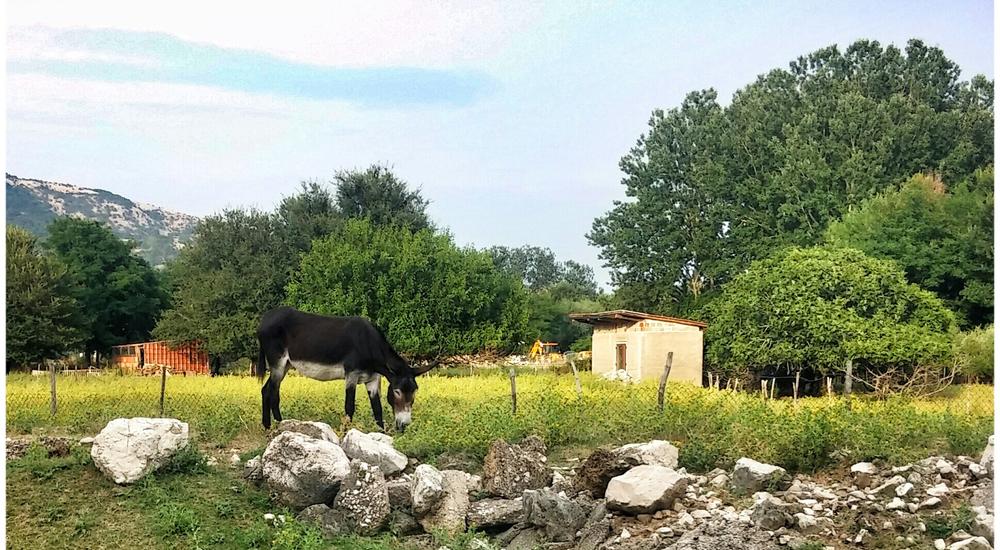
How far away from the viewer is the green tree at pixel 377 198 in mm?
14359

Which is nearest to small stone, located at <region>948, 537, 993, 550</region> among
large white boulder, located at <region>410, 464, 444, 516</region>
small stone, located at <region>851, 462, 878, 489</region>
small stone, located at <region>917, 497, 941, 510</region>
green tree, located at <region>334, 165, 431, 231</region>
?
small stone, located at <region>917, 497, 941, 510</region>

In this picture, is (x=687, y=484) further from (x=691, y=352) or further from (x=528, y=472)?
(x=691, y=352)

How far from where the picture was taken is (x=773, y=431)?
7.24m

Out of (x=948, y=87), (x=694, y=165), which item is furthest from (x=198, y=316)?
(x=948, y=87)

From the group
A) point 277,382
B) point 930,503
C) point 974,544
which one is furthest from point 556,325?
point 974,544

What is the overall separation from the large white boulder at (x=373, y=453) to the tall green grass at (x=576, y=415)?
0.64 meters

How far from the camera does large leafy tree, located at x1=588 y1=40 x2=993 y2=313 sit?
1445 centimetres

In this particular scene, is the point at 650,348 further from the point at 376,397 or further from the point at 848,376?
the point at 376,397

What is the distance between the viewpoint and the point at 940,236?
1258 centimetres

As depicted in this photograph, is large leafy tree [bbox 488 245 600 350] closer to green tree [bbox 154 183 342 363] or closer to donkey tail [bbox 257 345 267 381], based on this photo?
green tree [bbox 154 183 342 363]

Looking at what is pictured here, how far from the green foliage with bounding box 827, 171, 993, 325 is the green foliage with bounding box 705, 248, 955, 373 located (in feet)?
1.22

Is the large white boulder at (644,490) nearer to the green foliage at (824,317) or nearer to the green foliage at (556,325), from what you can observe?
the green foliage at (556,325)

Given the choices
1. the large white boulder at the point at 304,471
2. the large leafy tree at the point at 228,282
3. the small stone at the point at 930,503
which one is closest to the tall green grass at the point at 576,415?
the large leafy tree at the point at 228,282

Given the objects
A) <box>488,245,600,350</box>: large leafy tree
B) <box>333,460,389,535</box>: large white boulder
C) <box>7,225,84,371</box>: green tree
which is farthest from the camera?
<box>488,245,600,350</box>: large leafy tree
